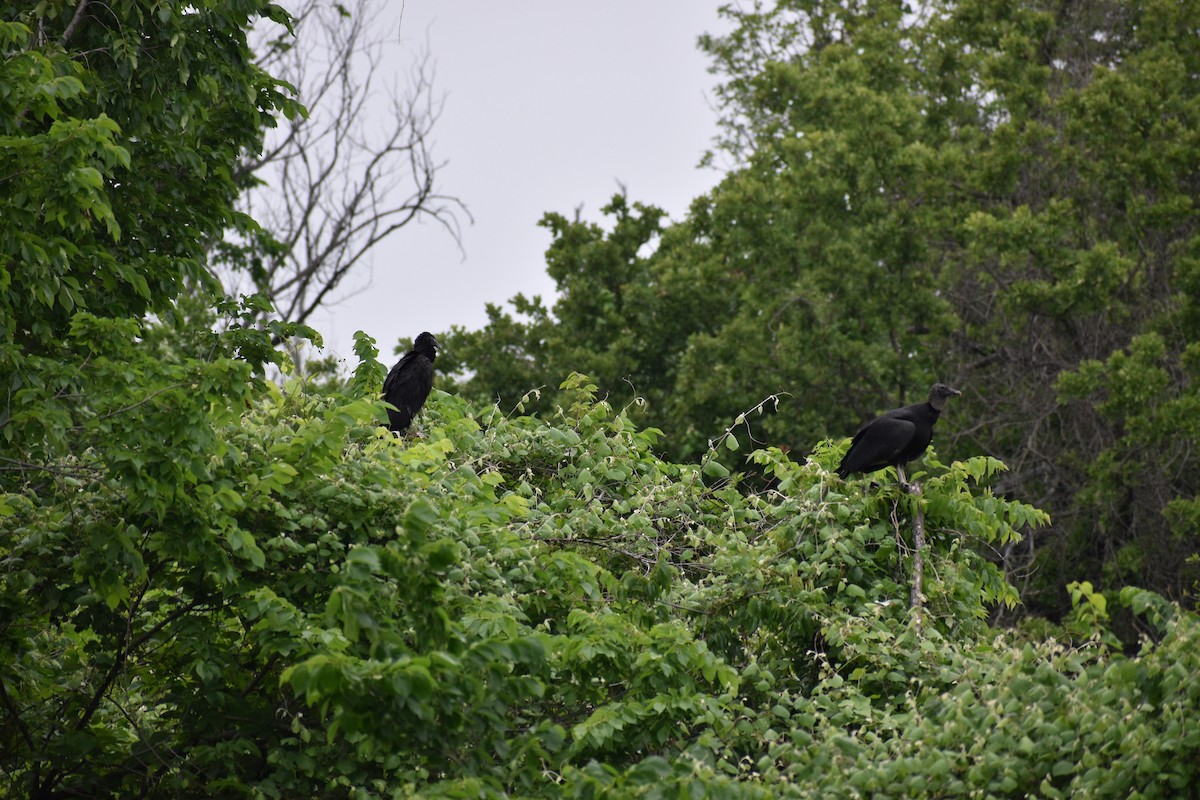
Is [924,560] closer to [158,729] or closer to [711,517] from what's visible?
[711,517]

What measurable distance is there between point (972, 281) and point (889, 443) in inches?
417

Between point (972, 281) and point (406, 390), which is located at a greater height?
point (972, 281)

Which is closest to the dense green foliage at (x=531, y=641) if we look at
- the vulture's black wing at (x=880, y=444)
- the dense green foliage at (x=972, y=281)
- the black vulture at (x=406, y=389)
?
the vulture's black wing at (x=880, y=444)

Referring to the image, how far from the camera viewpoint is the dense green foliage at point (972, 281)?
564 inches

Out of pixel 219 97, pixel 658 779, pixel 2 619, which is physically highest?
pixel 219 97

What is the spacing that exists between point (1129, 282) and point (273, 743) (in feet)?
40.3

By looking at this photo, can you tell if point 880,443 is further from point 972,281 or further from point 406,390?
point 972,281

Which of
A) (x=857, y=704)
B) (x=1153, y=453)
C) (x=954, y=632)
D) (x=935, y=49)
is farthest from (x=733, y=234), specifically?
(x=857, y=704)

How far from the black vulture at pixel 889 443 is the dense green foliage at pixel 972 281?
5.92 meters

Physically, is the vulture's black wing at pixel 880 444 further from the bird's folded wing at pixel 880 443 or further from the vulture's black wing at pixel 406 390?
the vulture's black wing at pixel 406 390

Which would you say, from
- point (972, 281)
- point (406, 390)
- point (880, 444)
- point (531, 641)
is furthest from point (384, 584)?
point (972, 281)

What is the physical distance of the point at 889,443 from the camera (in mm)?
7238

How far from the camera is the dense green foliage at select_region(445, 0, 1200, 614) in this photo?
1433 centimetres

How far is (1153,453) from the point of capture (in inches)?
553
